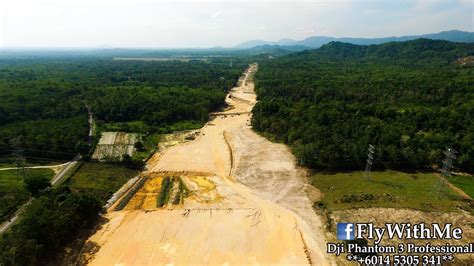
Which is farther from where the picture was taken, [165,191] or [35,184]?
[165,191]

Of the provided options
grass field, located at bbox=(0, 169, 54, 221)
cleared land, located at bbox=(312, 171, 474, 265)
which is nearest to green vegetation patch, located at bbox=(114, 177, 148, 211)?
grass field, located at bbox=(0, 169, 54, 221)

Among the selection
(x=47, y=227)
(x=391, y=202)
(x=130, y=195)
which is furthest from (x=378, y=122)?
(x=47, y=227)

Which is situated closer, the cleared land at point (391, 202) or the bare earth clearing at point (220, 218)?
the bare earth clearing at point (220, 218)

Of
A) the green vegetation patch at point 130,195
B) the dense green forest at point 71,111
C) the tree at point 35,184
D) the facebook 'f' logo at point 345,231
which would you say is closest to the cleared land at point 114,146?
the dense green forest at point 71,111

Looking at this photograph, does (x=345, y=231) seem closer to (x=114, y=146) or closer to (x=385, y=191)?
(x=385, y=191)

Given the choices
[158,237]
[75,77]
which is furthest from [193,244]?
[75,77]

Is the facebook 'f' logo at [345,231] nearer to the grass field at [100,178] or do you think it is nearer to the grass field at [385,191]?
the grass field at [385,191]
